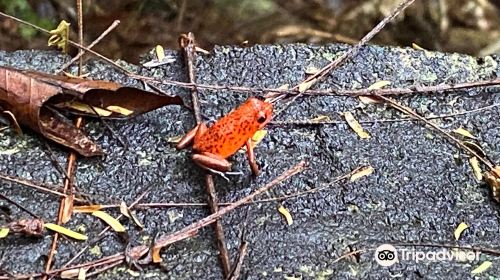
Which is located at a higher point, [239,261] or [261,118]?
[261,118]

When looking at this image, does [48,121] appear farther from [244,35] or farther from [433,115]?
[244,35]

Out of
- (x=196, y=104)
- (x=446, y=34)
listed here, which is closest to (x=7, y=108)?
(x=196, y=104)

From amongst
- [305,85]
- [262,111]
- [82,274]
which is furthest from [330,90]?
[82,274]

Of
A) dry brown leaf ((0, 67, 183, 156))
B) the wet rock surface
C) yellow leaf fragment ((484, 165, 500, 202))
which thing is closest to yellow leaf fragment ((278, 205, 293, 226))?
the wet rock surface

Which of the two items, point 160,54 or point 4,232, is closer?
point 4,232

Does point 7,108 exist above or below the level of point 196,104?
below

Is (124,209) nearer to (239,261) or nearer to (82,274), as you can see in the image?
(82,274)

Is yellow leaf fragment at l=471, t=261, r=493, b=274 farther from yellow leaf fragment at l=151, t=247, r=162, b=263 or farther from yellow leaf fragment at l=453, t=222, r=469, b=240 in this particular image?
yellow leaf fragment at l=151, t=247, r=162, b=263

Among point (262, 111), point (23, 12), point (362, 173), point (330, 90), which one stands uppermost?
point (23, 12)
